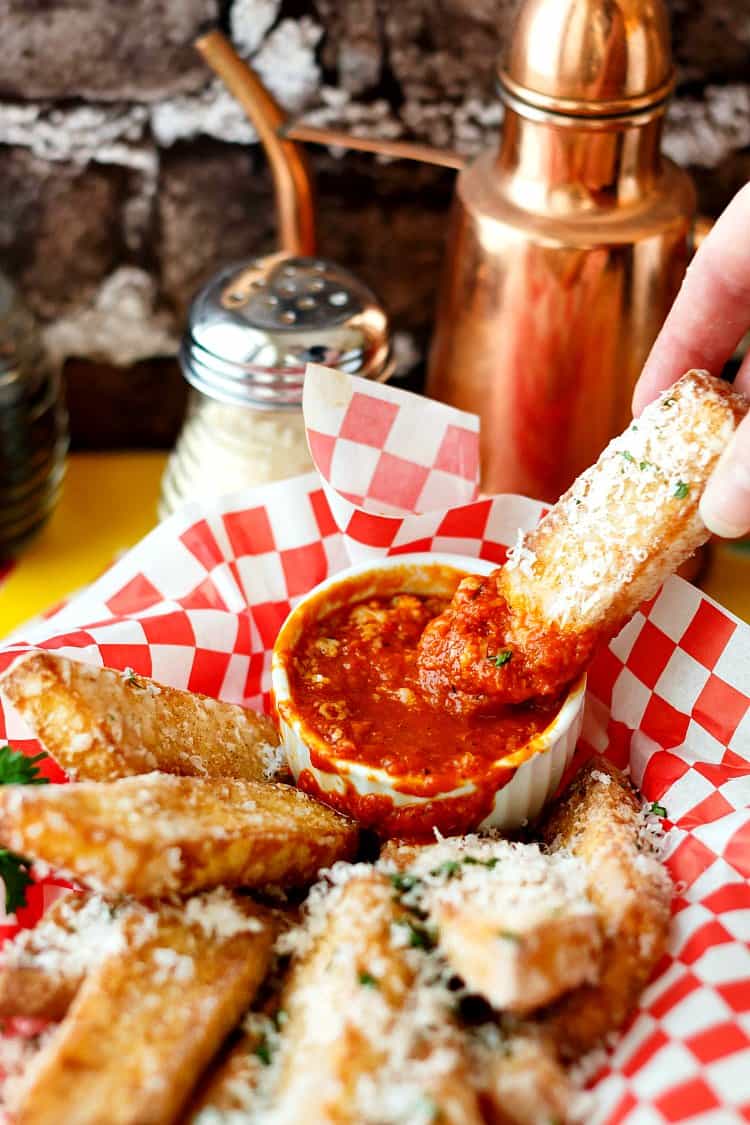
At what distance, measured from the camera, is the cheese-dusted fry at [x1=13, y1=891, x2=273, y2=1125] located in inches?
48.9

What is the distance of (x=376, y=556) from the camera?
2.02 m

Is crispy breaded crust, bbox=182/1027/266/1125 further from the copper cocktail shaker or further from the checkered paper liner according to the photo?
the copper cocktail shaker

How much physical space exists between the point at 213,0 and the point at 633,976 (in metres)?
2.02

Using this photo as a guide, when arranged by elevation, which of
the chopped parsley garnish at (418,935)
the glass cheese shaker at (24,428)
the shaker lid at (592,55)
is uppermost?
the shaker lid at (592,55)

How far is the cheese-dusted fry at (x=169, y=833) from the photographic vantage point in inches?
53.7

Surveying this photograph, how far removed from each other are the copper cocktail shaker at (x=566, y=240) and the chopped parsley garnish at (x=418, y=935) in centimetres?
107

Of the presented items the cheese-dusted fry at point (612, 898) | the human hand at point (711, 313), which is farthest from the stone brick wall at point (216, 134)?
the cheese-dusted fry at point (612, 898)

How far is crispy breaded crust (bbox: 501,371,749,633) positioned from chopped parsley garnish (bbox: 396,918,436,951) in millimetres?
A: 478

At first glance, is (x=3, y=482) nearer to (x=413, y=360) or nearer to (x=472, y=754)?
(x=413, y=360)

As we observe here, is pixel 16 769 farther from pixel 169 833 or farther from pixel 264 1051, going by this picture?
pixel 264 1051

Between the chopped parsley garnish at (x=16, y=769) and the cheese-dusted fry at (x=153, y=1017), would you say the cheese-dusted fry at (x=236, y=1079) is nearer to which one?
the cheese-dusted fry at (x=153, y=1017)

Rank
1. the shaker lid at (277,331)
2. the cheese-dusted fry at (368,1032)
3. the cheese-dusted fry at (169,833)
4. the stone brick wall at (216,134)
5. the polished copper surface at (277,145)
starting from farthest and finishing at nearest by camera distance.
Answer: the stone brick wall at (216,134) → the polished copper surface at (277,145) → the shaker lid at (277,331) → the cheese-dusted fry at (169,833) → the cheese-dusted fry at (368,1032)

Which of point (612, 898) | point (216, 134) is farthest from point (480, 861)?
point (216, 134)

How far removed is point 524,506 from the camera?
203 cm
